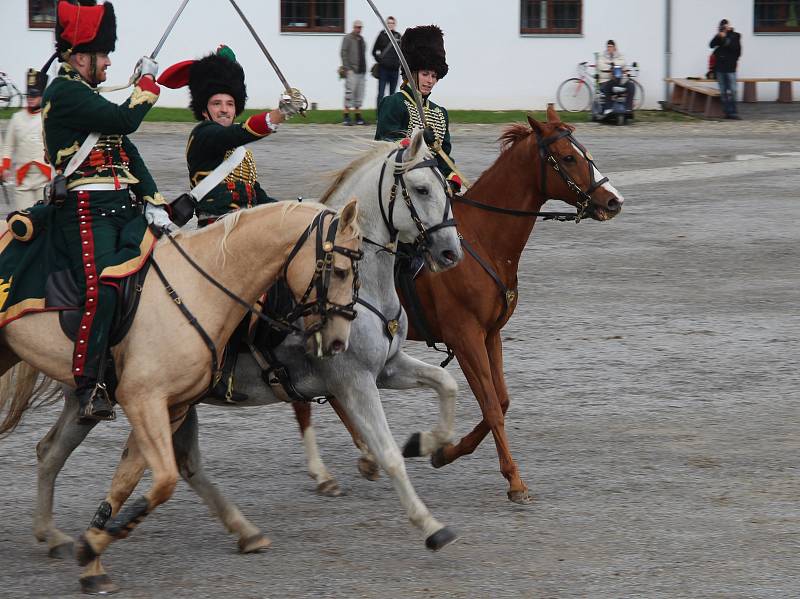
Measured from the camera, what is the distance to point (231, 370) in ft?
20.7

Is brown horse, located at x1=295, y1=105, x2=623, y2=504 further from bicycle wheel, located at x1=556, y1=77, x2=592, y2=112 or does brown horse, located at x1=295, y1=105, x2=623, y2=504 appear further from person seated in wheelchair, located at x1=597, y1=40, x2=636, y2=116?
bicycle wheel, located at x1=556, y1=77, x2=592, y2=112

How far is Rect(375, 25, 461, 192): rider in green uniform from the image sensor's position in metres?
7.91

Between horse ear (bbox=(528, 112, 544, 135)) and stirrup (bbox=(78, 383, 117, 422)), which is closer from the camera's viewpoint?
stirrup (bbox=(78, 383, 117, 422))

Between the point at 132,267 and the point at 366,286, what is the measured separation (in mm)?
1165

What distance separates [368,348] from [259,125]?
125cm

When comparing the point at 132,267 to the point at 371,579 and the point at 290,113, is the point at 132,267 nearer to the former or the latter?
the point at 290,113

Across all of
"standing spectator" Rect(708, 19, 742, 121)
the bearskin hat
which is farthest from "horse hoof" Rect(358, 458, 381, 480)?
"standing spectator" Rect(708, 19, 742, 121)

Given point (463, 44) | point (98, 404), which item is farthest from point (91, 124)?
point (463, 44)

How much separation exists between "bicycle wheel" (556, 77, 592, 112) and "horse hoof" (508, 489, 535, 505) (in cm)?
2185

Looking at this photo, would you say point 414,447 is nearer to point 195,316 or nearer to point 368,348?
point 368,348

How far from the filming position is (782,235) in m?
15.0

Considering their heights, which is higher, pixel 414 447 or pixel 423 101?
pixel 423 101

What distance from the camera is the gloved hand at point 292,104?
19.9 ft

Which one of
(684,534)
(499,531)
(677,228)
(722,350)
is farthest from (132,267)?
(677,228)
